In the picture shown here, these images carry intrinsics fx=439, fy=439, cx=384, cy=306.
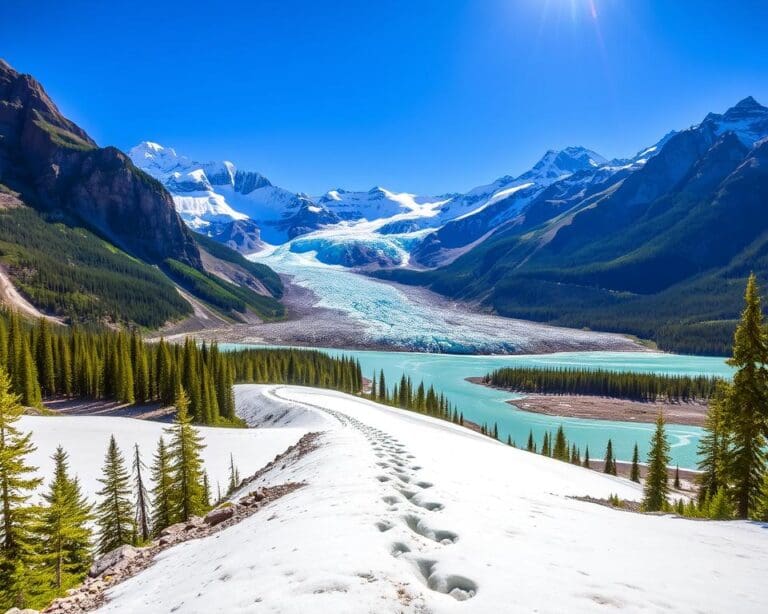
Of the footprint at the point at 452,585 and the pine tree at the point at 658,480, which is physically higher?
the footprint at the point at 452,585

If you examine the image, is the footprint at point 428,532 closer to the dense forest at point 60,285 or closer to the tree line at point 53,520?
the tree line at point 53,520

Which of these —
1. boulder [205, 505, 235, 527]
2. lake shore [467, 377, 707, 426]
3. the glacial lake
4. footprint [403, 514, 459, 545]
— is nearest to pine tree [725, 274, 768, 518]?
footprint [403, 514, 459, 545]

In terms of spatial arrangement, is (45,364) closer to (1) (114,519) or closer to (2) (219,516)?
(1) (114,519)

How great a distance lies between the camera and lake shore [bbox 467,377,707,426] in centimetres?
10188

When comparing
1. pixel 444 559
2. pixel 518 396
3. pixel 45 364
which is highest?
pixel 444 559

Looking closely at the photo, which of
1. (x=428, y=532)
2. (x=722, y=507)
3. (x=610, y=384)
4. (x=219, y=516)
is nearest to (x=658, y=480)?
(x=722, y=507)

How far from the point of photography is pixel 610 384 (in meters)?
126

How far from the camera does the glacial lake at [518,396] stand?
8400cm

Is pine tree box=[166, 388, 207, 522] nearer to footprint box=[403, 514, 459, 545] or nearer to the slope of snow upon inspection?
the slope of snow

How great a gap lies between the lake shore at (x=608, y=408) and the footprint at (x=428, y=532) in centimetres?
10302

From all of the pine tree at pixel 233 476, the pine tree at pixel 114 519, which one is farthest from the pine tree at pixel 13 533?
the pine tree at pixel 233 476

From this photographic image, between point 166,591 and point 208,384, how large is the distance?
5885cm

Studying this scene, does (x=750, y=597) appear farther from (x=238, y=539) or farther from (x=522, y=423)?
(x=522, y=423)

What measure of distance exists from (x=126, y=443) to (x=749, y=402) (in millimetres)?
49535
